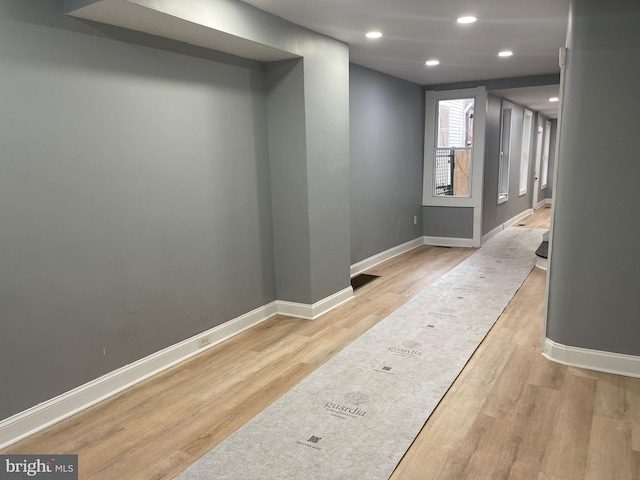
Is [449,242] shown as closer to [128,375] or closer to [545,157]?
[128,375]

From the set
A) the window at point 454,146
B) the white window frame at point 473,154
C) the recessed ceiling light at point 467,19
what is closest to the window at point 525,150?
the window at point 454,146

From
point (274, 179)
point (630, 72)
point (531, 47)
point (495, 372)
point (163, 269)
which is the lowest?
Result: point (495, 372)

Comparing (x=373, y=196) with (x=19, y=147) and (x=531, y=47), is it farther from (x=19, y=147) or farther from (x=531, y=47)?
(x=19, y=147)

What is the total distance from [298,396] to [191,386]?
0.70m

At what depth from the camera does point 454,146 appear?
7.00 m

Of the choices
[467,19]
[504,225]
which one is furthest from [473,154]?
[467,19]

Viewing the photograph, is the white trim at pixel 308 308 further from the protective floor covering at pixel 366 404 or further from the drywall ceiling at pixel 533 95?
the drywall ceiling at pixel 533 95

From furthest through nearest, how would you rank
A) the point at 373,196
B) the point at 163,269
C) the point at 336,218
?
the point at 373,196
the point at 336,218
the point at 163,269

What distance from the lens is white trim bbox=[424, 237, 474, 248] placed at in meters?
7.01

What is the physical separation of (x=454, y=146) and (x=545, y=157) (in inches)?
261

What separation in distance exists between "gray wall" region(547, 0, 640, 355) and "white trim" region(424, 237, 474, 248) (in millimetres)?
4029

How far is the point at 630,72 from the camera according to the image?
2.61 meters

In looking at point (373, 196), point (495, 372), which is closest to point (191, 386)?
point (495, 372)

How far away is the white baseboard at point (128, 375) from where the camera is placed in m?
2.34
